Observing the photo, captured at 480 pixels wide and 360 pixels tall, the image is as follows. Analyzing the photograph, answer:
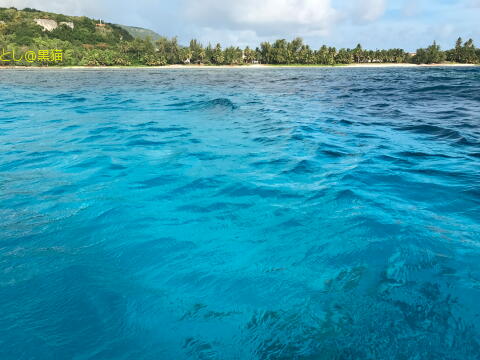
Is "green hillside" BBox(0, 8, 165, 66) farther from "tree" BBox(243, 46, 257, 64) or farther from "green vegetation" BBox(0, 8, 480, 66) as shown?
"tree" BBox(243, 46, 257, 64)

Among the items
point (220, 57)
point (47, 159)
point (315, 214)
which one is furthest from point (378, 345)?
point (220, 57)

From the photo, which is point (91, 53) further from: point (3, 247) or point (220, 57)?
point (3, 247)

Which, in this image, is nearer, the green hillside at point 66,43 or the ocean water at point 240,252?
the ocean water at point 240,252

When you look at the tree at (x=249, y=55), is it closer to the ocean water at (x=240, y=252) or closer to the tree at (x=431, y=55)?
the tree at (x=431, y=55)

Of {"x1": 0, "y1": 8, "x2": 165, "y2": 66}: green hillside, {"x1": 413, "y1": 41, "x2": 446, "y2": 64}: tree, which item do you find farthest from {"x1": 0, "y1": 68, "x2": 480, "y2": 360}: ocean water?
{"x1": 413, "y1": 41, "x2": 446, "y2": 64}: tree

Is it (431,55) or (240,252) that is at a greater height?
(431,55)

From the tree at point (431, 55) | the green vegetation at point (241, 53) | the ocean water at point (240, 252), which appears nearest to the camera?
the ocean water at point (240, 252)

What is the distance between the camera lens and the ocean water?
7.63 ft

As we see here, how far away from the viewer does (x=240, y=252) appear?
3490 millimetres

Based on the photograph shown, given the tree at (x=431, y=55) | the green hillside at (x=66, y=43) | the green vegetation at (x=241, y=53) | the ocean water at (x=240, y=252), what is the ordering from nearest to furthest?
the ocean water at (x=240, y=252), the green hillside at (x=66, y=43), the green vegetation at (x=241, y=53), the tree at (x=431, y=55)

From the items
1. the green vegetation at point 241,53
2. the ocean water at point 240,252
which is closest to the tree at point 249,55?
the green vegetation at point 241,53

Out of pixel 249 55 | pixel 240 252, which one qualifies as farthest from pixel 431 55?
pixel 240 252

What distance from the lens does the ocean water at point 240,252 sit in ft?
7.63

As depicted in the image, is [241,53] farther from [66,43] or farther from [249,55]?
[66,43]
